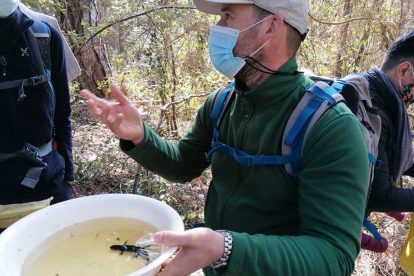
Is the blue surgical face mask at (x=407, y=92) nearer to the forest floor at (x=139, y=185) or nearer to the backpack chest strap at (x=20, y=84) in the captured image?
the forest floor at (x=139, y=185)

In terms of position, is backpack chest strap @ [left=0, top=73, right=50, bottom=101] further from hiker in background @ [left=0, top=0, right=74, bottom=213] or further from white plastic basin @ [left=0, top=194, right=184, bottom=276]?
white plastic basin @ [left=0, top=194, right=184, bottom=276]

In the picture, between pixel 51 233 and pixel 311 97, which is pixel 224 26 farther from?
pixel 51 233

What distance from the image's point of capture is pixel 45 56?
2002 mm

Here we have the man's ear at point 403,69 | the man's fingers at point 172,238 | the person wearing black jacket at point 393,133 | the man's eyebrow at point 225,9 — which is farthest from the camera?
the man's ear at point 403,69

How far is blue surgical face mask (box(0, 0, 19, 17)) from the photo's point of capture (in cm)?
175

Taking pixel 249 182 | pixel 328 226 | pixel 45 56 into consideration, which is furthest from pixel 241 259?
pixel 45 56

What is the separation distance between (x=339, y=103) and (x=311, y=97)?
0.09m

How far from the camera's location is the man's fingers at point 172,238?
3.24 ft

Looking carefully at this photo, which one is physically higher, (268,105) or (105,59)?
(268,105)

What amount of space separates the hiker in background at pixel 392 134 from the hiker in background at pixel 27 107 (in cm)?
175

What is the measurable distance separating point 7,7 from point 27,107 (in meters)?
0.46

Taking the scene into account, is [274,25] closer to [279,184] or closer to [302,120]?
[302,120]

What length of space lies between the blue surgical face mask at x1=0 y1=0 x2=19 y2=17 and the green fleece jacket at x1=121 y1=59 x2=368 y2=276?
794mm

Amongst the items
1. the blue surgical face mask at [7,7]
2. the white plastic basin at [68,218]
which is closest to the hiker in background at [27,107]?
the blue surgical face mask at [7,7]
